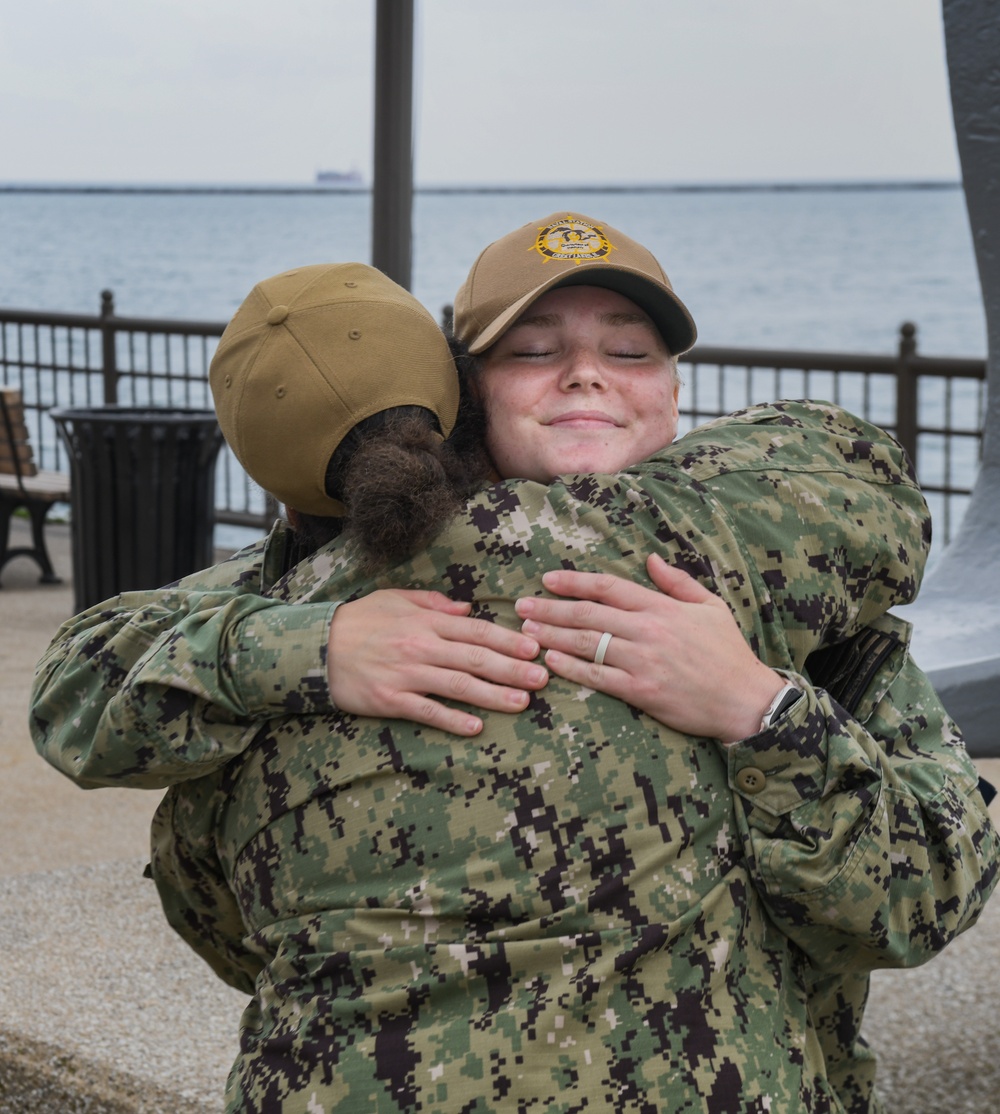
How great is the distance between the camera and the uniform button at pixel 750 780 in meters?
1.53

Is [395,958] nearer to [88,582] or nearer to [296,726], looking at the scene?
[296,726]

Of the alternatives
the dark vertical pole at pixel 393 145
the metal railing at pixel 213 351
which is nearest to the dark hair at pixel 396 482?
the metal railing at pixel 213 351

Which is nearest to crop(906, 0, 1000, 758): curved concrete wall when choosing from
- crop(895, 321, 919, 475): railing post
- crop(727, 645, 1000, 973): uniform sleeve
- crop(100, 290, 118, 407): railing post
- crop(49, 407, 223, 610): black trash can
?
crop(727, 645, 1000, 973): uniform sleeve

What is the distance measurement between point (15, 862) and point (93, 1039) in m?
1.53

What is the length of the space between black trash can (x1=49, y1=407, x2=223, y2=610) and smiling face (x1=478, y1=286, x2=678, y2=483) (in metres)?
5.04

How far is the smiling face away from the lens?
5.71 ft

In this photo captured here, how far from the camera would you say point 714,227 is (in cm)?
13150

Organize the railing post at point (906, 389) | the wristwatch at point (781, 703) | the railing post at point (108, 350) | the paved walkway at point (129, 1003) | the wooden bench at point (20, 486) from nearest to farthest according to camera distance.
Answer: the wristwatch at point (781, 703)
the paved walkway at point (129, 1003)
the railing post at point (906, 389)
the wooden bench at point (20, 486)
the railing post at point (108, 350)

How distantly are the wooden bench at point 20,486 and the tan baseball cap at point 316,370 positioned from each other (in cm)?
705

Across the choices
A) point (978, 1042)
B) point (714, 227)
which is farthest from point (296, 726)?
point (714, 227)

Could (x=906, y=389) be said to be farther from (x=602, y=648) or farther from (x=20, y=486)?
(x=602, y=648)

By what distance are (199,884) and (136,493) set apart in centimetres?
508

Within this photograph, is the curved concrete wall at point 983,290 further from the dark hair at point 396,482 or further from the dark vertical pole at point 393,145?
the dark vertical pole at point 393,145

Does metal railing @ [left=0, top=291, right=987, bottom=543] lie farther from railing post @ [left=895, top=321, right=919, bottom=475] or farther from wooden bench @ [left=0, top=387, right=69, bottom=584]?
wooden bench @ [left=0, top=387, right=69, bottom=584]
